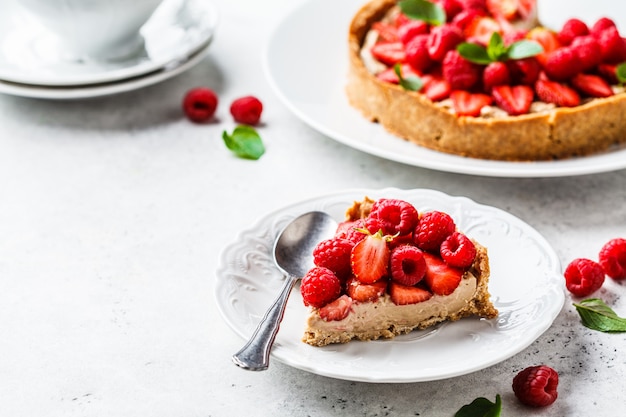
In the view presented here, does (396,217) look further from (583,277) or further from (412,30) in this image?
(412,30)

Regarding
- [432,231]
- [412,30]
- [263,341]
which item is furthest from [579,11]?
[263,341]

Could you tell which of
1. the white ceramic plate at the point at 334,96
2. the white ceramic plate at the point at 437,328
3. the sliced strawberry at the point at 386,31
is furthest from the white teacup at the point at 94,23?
the white ceramic plate at the point at 437,328

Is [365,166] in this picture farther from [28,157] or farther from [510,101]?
[28,157]

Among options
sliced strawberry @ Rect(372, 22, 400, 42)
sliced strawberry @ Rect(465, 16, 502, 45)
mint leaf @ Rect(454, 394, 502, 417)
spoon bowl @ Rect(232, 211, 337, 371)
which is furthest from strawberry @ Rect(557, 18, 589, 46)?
mint leaf @ Rect(454, 394, 502, 417)

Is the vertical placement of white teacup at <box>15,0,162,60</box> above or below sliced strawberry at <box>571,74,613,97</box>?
above

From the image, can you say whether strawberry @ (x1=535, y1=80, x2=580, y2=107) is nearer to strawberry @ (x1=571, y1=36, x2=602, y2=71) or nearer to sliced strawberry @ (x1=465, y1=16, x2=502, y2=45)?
strawberry @ (x1=571, y1=36, x2=602, y2=71)

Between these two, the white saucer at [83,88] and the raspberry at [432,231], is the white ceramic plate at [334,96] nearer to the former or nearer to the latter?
the white saucer at [83,88]
